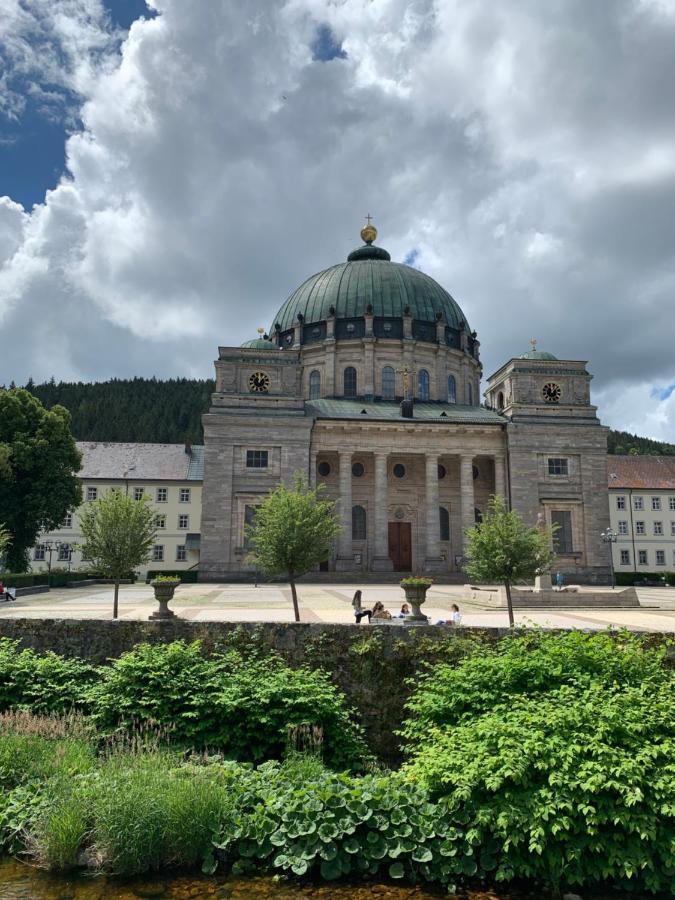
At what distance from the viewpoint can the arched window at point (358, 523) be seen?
172 ft

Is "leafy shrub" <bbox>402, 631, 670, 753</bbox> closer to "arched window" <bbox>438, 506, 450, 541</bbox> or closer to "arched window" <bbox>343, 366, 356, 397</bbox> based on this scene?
"arched window" <bbox>438, 506, 450, 541</bbox>

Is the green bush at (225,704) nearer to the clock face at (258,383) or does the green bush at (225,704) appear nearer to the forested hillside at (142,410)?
the clock face at (258,383)

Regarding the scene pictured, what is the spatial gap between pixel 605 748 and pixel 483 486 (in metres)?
47.0

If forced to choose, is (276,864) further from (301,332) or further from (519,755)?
(301,332)

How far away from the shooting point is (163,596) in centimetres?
1750

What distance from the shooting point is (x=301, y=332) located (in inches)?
2466

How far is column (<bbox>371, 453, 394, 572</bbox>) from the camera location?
48.8m

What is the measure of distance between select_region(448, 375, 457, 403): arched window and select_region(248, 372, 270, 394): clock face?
19.0 metres

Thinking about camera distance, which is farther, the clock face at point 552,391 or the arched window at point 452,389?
the arched window at point 452,389

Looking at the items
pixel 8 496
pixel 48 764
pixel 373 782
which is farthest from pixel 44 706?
pixel 8 496

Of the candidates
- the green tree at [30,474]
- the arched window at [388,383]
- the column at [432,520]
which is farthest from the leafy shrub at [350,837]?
the arched window at [388,383]

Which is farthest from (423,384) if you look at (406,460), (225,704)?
(225,704)

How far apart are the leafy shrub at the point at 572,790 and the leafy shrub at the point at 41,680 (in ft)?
24.0

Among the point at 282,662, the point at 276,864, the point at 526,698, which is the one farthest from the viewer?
the point at 282,662
